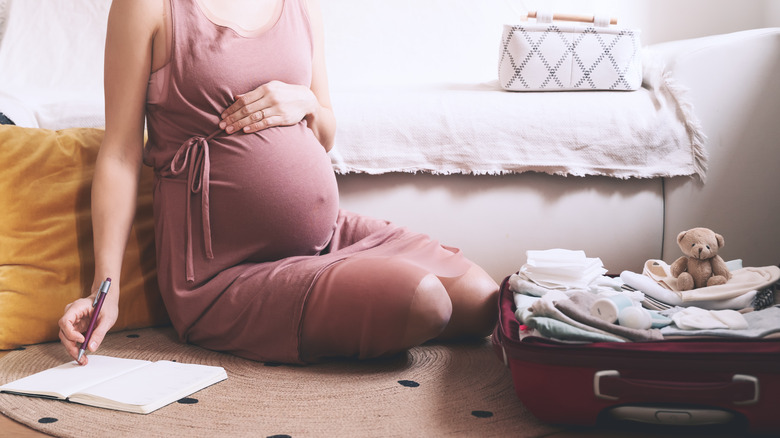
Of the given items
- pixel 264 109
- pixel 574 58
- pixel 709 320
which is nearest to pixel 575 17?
pixel 574 58

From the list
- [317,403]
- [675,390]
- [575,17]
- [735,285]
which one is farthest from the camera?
[575,17]

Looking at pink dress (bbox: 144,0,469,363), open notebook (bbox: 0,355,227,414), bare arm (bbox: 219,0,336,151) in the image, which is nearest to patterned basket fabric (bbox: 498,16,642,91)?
bare arm (bbox: 219,0,336,151)

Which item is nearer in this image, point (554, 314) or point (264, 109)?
point (554, 314)

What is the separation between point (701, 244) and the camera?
1198mm

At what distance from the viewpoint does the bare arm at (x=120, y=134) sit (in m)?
1.19

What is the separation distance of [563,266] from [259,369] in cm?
56

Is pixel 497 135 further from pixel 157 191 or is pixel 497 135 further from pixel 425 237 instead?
pixel 157 191

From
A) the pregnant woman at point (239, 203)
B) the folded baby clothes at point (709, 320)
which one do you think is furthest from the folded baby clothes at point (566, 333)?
the pregnant woman at point (239, 203)

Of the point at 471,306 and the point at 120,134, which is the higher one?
the point at 120,134

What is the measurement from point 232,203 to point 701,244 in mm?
819

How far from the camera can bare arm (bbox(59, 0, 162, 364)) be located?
1.19 meters

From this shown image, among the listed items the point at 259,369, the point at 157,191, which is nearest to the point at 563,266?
the point at 259,369

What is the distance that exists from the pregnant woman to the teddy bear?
375 mm

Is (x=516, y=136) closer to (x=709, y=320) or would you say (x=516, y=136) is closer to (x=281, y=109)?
(x=281, y=109)
